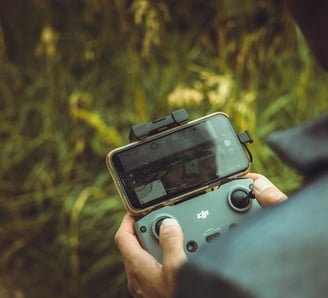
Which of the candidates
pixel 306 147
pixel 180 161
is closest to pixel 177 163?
pixel 180 161

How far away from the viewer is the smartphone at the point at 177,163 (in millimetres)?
1136

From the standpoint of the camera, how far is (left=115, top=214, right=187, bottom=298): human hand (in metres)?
0.95

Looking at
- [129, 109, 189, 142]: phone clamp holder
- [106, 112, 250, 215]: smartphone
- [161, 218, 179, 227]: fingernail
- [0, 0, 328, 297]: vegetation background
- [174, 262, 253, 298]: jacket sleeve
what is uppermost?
[0, 0, 328, 297]: vegetation background

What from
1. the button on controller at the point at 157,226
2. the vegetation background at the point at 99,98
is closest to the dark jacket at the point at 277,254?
the button on controller at the point at 157,226

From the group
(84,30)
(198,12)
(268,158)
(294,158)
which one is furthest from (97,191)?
(294,158)

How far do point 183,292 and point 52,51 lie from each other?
184cm

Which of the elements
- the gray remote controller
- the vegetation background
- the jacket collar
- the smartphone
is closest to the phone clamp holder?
the smartphone

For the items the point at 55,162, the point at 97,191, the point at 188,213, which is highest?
the point at 55,162

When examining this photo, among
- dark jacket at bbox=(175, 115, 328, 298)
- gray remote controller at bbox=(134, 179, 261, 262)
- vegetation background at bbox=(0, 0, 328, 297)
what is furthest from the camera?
vegetation background at bbox=(0, 0, 328, 297)

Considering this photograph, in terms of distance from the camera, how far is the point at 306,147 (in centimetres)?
54

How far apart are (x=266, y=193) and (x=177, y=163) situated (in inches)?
8.5

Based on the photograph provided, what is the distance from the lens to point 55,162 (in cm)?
221

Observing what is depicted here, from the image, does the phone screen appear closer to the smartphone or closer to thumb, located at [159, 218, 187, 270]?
the smartphone

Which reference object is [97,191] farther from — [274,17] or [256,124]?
[274,17]
